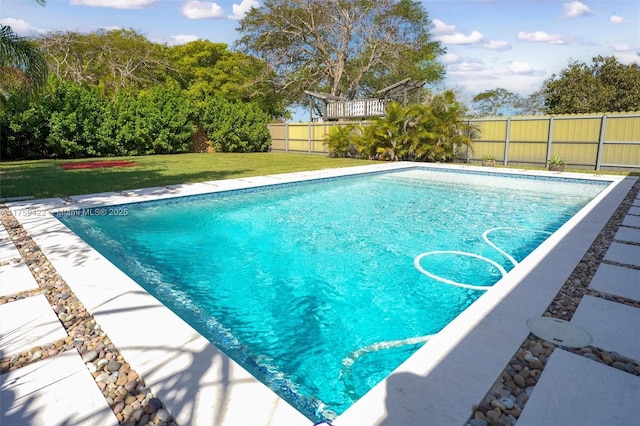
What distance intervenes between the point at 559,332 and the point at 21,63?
9.96 metres

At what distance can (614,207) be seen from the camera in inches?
263

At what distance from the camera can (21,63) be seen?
7.79m

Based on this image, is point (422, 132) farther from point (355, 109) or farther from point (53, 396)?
point (53, 396)

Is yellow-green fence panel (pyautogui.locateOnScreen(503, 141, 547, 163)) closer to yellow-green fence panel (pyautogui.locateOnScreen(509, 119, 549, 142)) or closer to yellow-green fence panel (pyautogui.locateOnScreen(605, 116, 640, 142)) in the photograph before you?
yellow-green fence panel (pyautogui.locateOnScreen(509, 119, 549, 142))

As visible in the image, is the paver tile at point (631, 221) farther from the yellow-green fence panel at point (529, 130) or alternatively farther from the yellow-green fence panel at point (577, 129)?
the yellow-green fence panel at point (529, 130)

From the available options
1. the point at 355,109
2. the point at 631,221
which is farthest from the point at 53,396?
the point at 355,109

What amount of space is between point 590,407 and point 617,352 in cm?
70

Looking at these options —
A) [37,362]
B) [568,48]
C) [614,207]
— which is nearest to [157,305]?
[37,362]

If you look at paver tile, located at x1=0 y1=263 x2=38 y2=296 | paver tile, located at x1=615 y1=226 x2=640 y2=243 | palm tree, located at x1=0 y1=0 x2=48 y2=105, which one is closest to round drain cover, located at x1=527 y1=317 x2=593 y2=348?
paver tile, located at x1=615 y1=226 x2=640 y2=243

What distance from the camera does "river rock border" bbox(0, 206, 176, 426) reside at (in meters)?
1.84

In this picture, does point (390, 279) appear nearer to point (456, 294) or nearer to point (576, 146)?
point (456, 294)

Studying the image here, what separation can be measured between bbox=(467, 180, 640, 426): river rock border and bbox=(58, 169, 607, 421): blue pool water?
82 cm

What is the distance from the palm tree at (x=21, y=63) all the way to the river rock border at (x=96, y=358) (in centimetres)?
635

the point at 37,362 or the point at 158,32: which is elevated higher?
the point at 158,32
